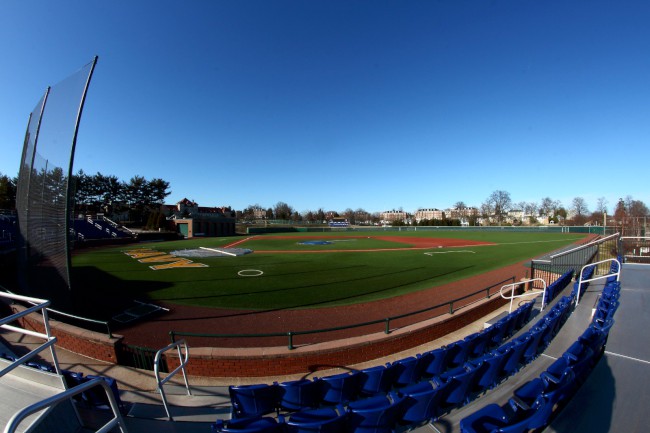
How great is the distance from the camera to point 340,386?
459 centimetres

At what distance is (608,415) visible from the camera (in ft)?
12.3

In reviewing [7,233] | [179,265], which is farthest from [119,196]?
[179,265]

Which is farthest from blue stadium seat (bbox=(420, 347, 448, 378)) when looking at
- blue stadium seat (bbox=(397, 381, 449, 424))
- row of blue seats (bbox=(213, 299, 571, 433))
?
blue stadium seat (bbox=(397, 381, 449, 424))

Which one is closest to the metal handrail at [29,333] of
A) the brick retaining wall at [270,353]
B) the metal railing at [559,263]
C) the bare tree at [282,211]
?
the brick retaining wall at [270,353]

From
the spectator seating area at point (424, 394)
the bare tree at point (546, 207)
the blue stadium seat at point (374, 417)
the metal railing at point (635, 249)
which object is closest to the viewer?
the spectator seating area at point (424, 394)

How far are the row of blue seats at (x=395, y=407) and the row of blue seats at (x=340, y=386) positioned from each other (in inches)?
2.1

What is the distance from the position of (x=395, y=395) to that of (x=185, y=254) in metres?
26.7

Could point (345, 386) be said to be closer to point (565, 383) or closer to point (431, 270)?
point (565, 383)

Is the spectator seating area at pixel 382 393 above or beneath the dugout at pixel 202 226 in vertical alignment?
beneath

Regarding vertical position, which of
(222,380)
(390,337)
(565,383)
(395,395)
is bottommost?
(222,380)

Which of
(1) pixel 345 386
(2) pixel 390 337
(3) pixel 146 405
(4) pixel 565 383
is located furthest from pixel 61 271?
(4) pixel 565 383

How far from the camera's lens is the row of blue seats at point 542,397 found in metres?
3.04

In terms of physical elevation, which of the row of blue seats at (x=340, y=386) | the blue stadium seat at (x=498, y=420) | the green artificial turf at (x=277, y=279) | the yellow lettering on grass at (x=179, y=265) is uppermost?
the blue stadium seat at (x=498, y=420)

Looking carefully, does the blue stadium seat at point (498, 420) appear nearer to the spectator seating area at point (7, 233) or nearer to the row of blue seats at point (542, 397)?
the row of blue seats at point (542, 397)
